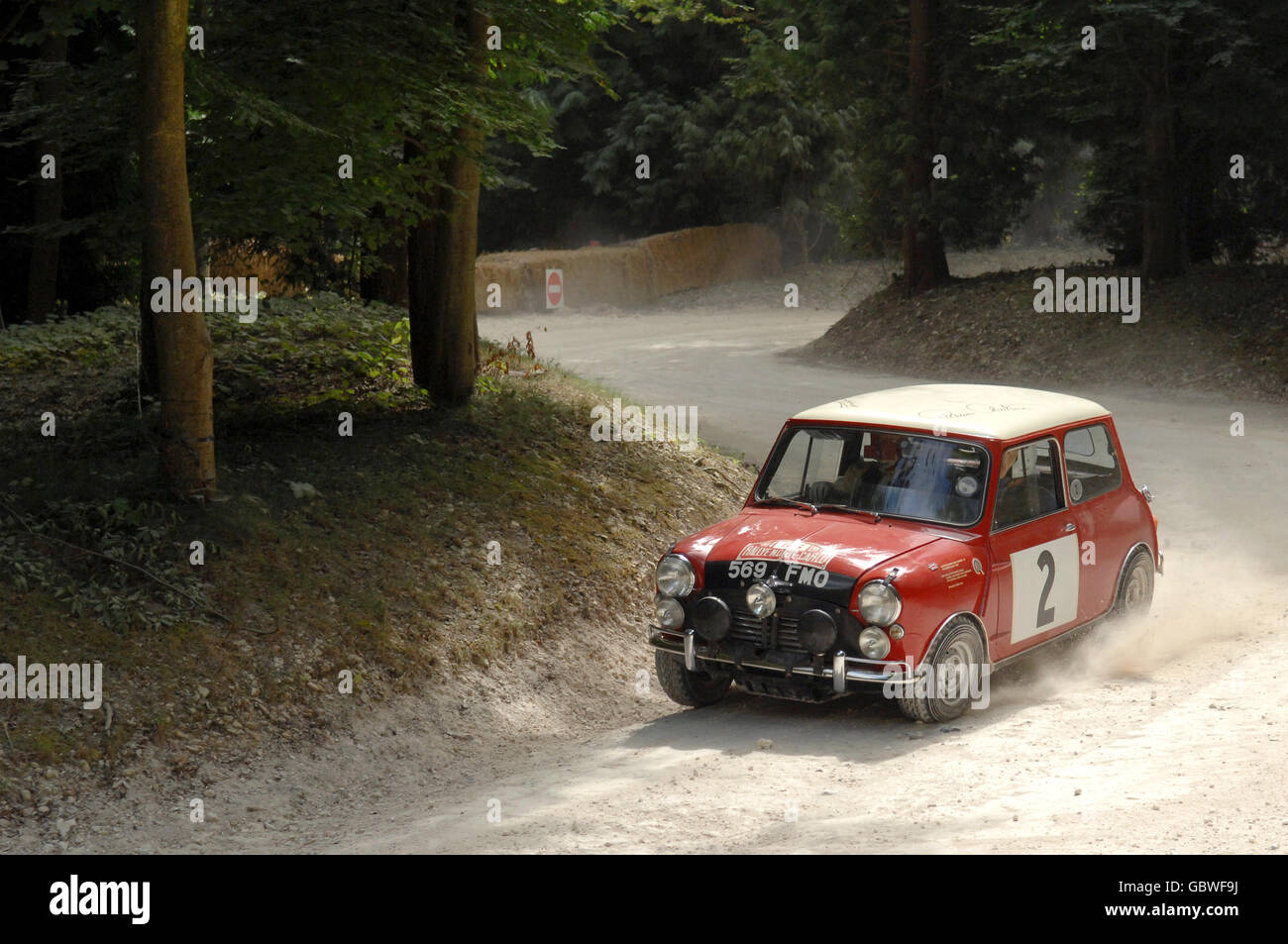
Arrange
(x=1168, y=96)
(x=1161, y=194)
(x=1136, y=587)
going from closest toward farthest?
(x=1136, y=587), (x=1168, y=96), (x=1161, y=194)

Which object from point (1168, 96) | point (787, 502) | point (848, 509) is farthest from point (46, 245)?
point (1168, 96)

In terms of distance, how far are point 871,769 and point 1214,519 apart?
26.9 ft

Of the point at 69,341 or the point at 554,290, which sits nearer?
the point at 69,341

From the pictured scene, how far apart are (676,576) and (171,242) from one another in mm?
4533

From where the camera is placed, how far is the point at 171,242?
10.1 metres

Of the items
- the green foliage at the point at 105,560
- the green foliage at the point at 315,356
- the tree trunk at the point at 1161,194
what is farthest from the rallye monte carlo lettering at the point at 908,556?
the tree trunk at the point at 1161,194

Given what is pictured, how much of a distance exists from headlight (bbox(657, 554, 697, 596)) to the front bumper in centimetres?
27

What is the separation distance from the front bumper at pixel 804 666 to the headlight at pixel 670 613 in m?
0.04

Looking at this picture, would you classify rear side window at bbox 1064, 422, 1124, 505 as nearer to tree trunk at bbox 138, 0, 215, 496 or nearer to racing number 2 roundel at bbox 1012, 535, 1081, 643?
racing number 2 roundel at bbox 1012, 535, 1081, 643

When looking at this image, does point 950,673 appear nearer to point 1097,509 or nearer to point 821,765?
point 821,765

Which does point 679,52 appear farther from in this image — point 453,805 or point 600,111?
point 453,805

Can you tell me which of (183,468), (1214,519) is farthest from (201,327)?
(1214,519)

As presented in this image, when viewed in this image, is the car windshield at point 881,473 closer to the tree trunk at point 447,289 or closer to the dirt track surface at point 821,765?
the dirt track surface at point 821,765

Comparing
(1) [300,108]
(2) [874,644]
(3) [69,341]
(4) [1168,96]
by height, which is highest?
(4) [1168,96]
